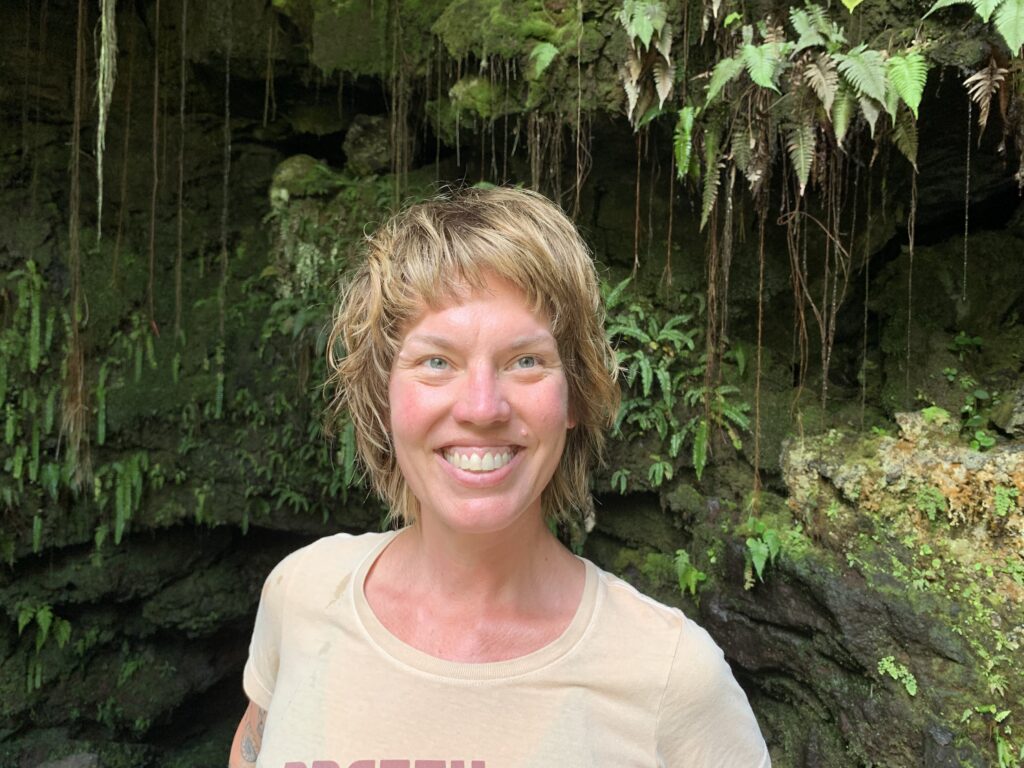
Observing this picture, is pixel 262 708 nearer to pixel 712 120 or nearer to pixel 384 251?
pixel 384 251

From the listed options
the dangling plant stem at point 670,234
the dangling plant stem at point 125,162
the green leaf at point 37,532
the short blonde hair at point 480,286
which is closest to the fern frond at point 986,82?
the dangling plant stem at point 670,234

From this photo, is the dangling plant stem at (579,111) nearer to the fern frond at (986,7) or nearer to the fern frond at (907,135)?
the fern frond at (907,135)

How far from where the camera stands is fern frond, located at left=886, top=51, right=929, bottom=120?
379 cm

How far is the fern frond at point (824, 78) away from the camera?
4.08 meters

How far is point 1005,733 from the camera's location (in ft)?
12.8

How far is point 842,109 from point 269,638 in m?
4.22

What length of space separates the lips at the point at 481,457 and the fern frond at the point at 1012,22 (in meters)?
3.89

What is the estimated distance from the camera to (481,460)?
129cm

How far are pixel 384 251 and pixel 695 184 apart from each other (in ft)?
14.7

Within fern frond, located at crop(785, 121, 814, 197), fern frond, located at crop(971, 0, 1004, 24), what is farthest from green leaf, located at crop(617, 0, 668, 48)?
fern frond, located at crop(971, 0, 1004, 24)

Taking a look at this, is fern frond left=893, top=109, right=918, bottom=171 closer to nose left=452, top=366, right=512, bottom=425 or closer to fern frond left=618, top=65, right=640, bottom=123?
fern frond left=618, top=65, right=640, bottom=123

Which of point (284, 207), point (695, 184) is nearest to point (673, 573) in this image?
point (695, 184)

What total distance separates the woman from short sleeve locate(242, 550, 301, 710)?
0.30 ft

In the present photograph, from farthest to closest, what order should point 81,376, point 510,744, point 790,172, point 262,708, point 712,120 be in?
point 81,376 < point 790,172 < point 712,120 < point 262,708 < point 510,744
